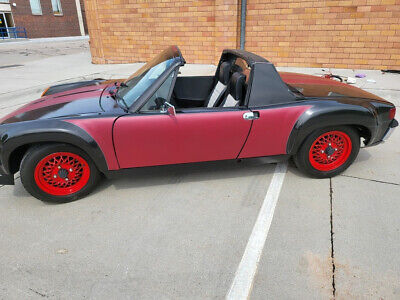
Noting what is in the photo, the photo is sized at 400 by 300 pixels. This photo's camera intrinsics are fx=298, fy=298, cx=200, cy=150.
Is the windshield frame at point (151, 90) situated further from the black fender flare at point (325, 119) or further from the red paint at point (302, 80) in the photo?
the red paint at point (302, 80)

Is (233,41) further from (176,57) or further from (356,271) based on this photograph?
(356,271)

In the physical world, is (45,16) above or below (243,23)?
above

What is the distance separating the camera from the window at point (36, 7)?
1211 inches

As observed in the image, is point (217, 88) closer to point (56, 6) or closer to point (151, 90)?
point (151, 90)

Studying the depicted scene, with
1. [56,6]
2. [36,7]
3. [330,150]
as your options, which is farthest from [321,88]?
[56,6]

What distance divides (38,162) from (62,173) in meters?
0.22

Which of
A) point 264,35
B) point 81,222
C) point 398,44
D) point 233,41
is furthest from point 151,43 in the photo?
point 81,222

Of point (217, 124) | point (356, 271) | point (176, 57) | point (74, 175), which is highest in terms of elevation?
point (176, 57)

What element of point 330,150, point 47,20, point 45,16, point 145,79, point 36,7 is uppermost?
point 36,7

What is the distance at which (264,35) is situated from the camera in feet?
31.5

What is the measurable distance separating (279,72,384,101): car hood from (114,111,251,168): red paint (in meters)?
0.93

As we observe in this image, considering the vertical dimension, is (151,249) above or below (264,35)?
below

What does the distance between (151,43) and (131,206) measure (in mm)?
9281

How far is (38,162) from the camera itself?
2678 mm
